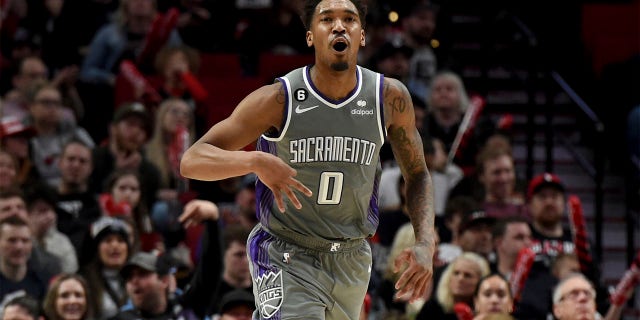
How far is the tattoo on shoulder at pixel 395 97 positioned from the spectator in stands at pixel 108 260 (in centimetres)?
416

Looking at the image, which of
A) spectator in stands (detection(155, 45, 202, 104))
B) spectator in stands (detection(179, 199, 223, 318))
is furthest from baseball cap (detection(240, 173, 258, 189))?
spectator in stands (detection(179, 199, 223, 318))

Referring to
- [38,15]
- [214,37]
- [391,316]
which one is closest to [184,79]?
[214,37]

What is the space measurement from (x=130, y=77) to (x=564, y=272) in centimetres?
475

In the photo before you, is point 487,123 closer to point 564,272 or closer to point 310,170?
point 564,272

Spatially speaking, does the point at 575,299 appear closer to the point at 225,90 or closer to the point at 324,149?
the point at 324,149

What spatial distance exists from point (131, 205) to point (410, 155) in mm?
4719

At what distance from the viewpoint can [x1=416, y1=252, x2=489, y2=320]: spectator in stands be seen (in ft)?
31.0

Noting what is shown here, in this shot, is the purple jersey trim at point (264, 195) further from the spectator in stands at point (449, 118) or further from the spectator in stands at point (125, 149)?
the spectator in stands at point (449, 118)

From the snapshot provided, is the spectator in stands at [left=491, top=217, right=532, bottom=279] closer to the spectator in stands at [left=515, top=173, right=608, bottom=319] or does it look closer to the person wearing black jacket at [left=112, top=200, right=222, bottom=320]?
the spectator in stands at [left=515, top=173, right=608, bottom=319]

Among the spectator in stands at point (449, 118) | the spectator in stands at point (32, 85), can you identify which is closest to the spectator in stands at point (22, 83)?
the spectator in stands at point (32, 85)

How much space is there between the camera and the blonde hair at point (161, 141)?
11477 millimetres

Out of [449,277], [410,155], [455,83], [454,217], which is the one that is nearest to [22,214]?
[449,277]

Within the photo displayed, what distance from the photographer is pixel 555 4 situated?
50.2 feet

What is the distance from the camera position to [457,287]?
958cm
